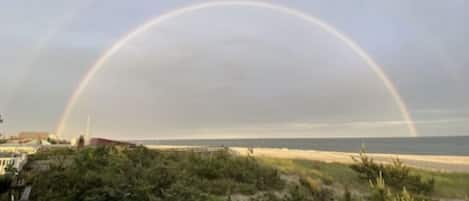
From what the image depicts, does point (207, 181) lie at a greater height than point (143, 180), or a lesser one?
lesser

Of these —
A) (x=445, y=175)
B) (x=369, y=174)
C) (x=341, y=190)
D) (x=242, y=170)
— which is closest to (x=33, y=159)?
(x=242, y=170)

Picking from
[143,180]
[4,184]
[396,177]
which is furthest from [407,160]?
[4,184]

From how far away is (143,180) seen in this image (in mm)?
7574

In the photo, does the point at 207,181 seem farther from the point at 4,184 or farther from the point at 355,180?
the point at 355,180

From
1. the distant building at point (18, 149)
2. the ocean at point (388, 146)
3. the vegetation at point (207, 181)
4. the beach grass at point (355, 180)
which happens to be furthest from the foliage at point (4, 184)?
the ocean at point (388, 146)

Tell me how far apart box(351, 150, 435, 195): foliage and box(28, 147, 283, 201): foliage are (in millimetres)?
4079

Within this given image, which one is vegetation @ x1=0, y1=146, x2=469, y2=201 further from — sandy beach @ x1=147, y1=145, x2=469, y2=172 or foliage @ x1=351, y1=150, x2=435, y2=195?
sandy beach @ x1=147, y1=145, x2=469, y2=172

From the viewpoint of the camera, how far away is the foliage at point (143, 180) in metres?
5.97

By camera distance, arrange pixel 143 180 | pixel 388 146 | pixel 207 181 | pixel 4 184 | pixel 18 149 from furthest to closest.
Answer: pixel 388 146 < pixel 18 149 < pixel 207 181 < pixel 143 180 < pixel 4 184

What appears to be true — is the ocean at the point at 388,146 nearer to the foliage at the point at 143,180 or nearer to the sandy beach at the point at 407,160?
the sandy beach at the point at 407,160

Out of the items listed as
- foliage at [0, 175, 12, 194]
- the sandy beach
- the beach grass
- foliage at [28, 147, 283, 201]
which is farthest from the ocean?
foliage at [0, 175, 12, 194]

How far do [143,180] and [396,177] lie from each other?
9.66m

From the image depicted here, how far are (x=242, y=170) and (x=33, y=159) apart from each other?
22.3 feet

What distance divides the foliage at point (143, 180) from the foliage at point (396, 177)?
4079 mm
